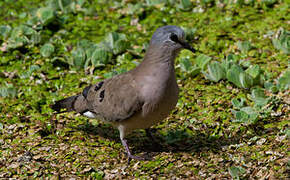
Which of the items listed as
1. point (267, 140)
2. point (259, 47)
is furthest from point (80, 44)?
point (267, 140)

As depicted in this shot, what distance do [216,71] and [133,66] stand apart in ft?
4.97

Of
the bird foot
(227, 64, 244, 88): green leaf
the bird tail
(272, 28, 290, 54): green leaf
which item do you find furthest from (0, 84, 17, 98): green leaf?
(272, 28, 290, 54): green leaf

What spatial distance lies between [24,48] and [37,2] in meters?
2.17

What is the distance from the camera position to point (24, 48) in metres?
8.20

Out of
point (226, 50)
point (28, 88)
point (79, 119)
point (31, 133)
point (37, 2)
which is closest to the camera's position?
point (31, 133)

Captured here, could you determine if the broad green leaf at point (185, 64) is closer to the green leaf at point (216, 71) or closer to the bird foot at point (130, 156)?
the green leaf at point (216, 71)

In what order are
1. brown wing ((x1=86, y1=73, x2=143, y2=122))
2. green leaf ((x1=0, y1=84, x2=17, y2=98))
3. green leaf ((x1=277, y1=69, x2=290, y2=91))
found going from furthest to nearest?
green leaf ((x1=0, y1=84, x2=17, y2=98)) < green leaf ((x1=277, y1=69, x2=290, y2=91)) < brown wing ((x1=86, y1=73, x2=143, y2=122))

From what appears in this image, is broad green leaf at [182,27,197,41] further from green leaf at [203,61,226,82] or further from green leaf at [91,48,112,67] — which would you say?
green leaf at [91,48,112,67]

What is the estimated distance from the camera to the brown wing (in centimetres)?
499

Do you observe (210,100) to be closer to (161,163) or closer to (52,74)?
(161,163)

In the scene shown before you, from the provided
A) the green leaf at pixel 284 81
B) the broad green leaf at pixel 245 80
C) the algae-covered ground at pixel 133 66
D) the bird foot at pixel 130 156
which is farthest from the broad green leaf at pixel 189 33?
the bird foot at pixel 130 156

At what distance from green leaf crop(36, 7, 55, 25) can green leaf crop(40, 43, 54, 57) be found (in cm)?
100

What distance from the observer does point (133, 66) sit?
7.52 m

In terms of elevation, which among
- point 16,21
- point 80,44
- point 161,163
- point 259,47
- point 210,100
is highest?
point 16,21
